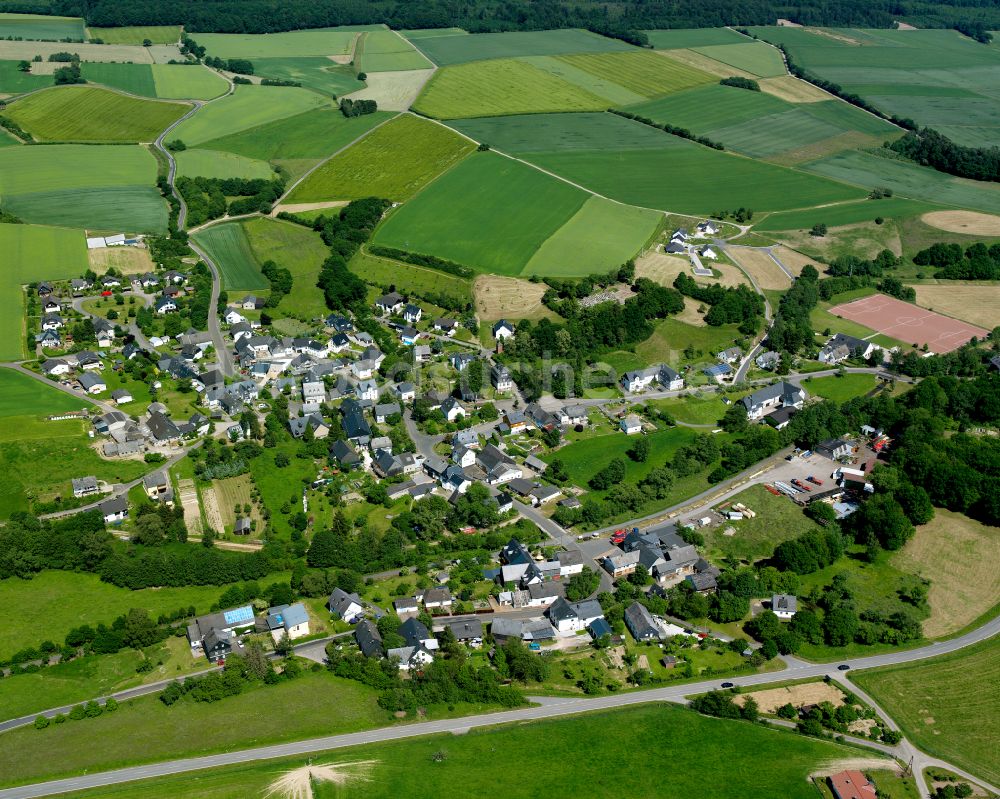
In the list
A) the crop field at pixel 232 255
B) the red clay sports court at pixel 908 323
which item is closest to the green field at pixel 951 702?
the red clay sports court at pixel 908 323

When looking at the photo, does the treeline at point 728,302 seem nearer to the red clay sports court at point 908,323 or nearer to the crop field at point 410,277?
the red clay sports court at point 908,323

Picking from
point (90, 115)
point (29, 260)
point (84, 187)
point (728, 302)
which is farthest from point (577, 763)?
point (90, 115)

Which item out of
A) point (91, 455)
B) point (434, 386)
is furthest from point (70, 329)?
point (434, 386)

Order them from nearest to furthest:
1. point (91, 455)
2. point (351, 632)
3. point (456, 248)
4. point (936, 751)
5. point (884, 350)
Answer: point (936, 751) → point (351, 632) → point (91, 455) → point (884, 350) → point (456, 248)

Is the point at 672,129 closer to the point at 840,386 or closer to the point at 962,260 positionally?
the point at 962,260

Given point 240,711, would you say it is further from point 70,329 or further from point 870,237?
point 870,237

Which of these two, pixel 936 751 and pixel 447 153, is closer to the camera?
pixel 936 751

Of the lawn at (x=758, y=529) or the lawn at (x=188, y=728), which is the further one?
the lawn at (x=758, y=529)

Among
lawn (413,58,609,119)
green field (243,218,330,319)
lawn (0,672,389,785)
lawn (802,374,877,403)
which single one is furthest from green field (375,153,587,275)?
lawn (0,672,389,785)
